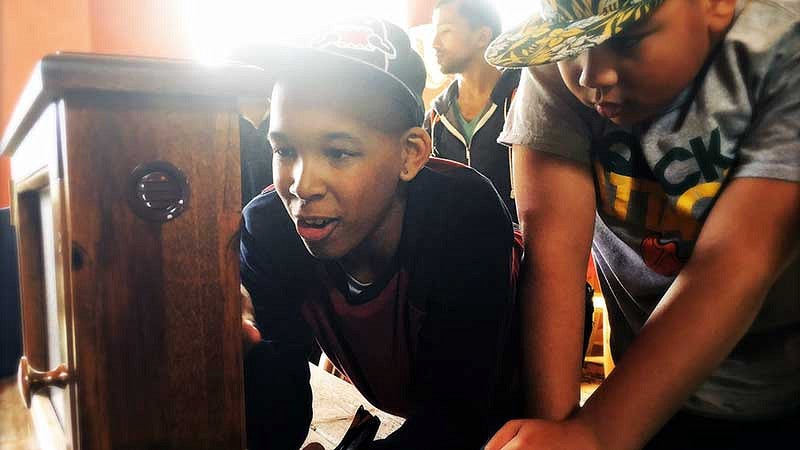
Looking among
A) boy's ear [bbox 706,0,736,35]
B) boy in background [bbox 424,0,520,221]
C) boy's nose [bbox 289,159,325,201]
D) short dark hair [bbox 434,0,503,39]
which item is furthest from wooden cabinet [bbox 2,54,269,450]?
short dark hair [bbox 434,0,503,39]

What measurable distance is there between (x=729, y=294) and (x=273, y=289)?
401 mm

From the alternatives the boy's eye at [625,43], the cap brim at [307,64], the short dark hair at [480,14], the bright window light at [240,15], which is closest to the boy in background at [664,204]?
the boy's eye at [625,43]

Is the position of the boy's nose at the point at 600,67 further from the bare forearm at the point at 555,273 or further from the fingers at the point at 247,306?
the fingers at the point at 247,306

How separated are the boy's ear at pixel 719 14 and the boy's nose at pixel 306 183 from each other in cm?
33

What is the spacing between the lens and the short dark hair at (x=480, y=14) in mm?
1277

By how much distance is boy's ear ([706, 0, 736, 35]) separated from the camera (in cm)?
45

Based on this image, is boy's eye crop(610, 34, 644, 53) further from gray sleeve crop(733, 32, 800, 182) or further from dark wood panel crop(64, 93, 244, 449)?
dark wood panel crop(64, 93, 244, 449)

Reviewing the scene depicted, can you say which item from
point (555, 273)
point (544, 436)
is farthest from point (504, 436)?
point (555, 273)

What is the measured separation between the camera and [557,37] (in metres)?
0.45

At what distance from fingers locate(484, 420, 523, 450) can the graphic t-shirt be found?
161mm

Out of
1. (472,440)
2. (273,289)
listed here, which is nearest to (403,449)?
(472,440)

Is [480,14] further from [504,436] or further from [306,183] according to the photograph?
[504,436]

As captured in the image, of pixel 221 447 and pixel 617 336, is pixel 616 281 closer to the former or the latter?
pixel 617 336

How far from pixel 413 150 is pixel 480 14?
790 mm
